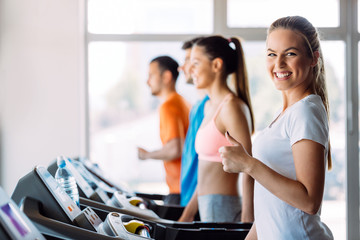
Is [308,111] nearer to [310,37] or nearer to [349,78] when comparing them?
[310,37]

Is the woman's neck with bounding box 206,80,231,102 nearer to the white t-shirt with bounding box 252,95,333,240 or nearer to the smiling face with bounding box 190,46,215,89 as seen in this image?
the smiling face with bounding box 190,46,215,89

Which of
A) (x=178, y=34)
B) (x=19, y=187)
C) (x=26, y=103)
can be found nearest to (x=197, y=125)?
(x=19, y=187)

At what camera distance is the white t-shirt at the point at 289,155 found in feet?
3.74

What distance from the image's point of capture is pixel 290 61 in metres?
1.25

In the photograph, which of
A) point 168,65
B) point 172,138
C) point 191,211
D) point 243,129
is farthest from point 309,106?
point 168,65

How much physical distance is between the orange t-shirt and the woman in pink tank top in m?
0.55

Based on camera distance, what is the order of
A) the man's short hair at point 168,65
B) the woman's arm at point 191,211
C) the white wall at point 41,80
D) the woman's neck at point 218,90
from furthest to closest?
the white wall at point 41,80
the man's short hair at point 168,65
the woman's arm at point 191,211
the woman's neck at point 218,90

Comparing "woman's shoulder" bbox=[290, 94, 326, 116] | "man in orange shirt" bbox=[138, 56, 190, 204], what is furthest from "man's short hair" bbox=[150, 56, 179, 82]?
"woman's shoulder" bbox=[290, 94, 326, 116]

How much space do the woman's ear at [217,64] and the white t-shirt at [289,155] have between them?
0.89 m

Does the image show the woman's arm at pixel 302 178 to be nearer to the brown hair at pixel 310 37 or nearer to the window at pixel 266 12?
the brown hair at pixel 310 37

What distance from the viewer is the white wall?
13.0ft

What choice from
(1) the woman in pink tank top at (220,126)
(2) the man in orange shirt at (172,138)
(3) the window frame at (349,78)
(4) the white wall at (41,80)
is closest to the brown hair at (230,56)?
(1) the woman in pink tank top at (220,126)

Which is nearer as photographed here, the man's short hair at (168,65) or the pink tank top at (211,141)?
the pink tank top at (211,141)

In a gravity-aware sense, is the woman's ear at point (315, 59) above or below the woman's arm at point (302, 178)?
above
